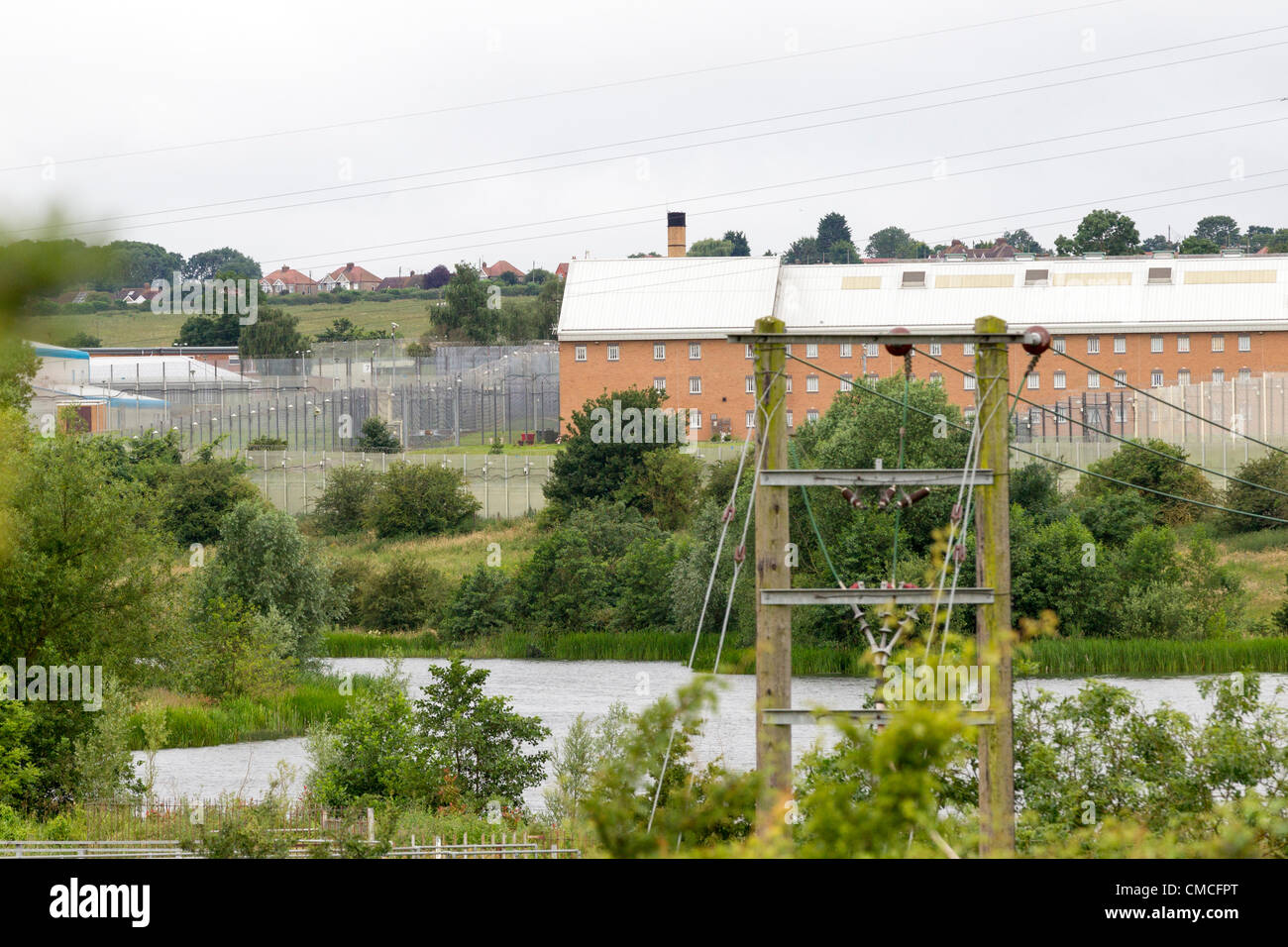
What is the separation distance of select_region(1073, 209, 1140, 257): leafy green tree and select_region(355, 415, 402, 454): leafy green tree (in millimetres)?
60571

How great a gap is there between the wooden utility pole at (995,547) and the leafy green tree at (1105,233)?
340 feet

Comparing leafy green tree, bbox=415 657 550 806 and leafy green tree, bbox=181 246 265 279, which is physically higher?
leafy green tree, bbox=181 246 265 279

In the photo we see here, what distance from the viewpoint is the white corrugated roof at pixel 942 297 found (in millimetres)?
75125

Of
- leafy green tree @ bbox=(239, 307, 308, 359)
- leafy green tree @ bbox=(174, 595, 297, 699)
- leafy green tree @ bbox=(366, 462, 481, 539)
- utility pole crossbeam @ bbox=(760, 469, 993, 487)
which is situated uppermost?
leafy green tree @ bbox=(239, 307, 308, 359)

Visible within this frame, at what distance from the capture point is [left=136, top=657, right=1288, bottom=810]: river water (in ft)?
Result: 90.1

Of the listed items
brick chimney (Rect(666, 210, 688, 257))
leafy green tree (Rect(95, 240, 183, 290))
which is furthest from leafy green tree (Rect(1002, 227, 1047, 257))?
leafy green tree (Rect(95, 240, 183, 290))

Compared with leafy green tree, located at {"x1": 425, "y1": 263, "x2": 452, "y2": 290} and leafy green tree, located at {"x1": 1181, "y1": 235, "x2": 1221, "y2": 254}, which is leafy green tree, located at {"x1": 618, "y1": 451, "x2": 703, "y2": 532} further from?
leafy green tree, located at {"x1": 425, "y1": 263, "x2": 452, "y2": 290}

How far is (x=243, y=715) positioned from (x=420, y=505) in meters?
29.3

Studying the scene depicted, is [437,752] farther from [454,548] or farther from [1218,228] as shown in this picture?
[1218,228]

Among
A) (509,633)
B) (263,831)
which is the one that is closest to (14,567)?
(263,831)

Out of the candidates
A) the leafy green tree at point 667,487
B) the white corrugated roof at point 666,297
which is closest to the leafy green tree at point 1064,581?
the leafy green tree at point 667,487

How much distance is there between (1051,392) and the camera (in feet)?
251

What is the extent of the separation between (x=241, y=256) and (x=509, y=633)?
370 feet
